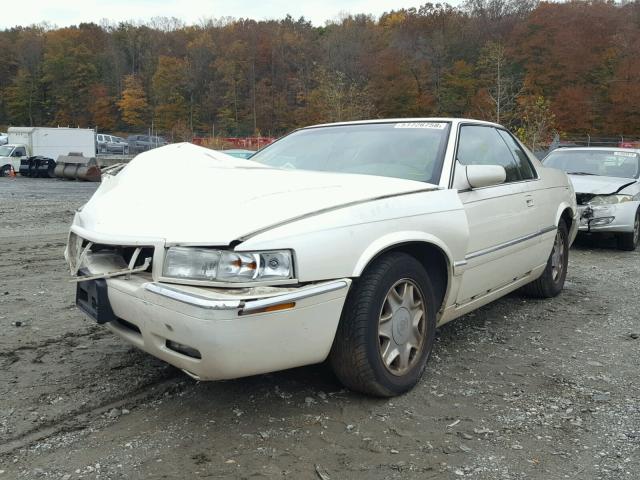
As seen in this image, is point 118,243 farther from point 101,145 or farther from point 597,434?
point 101,145

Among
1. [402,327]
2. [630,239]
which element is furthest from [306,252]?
[630,239]

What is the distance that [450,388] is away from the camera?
3201 millimetres

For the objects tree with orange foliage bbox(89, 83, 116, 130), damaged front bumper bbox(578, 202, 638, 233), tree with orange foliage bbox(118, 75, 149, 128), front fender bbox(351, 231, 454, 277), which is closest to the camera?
front fender bbox(351, 231, 454, 277)

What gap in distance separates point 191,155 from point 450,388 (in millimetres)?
2155

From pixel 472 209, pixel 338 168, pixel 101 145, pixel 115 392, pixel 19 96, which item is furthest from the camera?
pixel 19 96

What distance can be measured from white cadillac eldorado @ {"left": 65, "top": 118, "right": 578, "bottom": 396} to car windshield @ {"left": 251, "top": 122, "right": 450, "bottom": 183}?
12mm

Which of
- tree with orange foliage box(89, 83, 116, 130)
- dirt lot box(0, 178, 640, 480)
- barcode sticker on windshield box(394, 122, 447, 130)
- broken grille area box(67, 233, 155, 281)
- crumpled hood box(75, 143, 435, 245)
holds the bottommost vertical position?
dirt lot box(0, 178, 640, 480)

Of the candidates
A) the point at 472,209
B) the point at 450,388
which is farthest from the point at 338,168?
the point at 450,388

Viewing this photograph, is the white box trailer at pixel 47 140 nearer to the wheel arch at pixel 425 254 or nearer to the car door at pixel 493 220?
the car door at pixel 493 220

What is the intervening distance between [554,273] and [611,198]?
11.6 feet

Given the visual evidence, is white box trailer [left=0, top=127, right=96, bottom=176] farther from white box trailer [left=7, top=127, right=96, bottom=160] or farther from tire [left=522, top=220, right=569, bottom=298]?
tire [left=522, top=220, right=569, bottom=298]

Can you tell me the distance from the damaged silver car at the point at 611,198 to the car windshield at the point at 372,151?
5171 millimetres

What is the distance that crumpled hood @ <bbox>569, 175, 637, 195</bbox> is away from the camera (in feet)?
26.5

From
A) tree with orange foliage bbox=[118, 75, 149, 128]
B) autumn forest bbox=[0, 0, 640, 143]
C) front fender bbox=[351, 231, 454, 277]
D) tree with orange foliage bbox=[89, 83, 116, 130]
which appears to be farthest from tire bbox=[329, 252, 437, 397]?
tree with orange foliage bbox=[89, 83, 116, 130]
